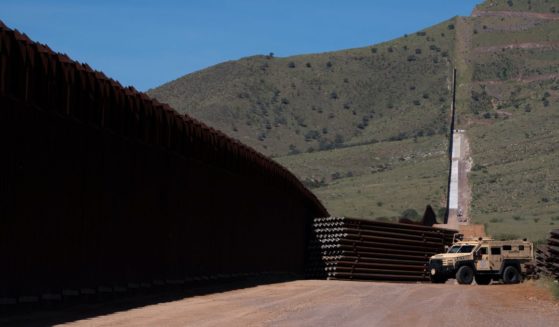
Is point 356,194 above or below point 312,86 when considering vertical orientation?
below

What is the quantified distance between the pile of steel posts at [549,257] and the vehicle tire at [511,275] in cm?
96

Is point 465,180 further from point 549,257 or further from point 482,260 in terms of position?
point 549,257

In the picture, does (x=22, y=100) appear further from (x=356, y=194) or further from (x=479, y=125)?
(x=479, y=125)

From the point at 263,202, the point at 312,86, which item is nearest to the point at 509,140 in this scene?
the point at 312,86

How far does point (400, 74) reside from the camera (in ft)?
610

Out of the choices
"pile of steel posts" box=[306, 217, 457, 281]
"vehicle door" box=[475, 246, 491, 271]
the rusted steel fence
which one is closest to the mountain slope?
"pile of steel posts" box=[306, 217, 457, 281]

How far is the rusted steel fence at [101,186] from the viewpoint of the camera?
63.9 ft

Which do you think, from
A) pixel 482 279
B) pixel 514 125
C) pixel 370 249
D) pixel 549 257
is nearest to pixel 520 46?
pixel 514 125

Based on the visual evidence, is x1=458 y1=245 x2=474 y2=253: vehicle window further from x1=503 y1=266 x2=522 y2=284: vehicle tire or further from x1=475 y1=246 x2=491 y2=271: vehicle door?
x1=503 y1=266 x2=522 y2=284: vehicle tire

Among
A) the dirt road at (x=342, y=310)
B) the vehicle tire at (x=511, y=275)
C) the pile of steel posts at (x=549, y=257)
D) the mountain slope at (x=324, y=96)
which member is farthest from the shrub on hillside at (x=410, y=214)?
the dirt road at (x=342, y=310)

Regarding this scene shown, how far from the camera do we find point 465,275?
43625mm

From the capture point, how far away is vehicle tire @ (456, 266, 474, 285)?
43438 millimetres

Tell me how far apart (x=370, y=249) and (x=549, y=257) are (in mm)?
12824

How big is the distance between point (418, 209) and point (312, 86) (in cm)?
7680
